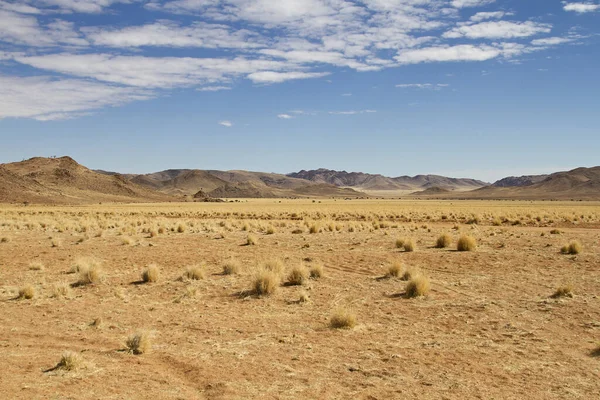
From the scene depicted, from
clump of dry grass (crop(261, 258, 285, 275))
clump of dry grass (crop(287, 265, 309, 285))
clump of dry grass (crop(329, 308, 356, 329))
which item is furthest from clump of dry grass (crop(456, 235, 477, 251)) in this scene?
clump of dry grass (crop(329, 308, 356, 329))

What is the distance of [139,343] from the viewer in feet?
31.1

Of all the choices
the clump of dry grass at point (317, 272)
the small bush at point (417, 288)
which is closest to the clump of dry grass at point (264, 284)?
the clump of dry grass at point (317, 272)

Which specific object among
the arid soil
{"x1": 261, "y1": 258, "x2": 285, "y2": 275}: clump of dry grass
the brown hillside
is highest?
the brown hillside

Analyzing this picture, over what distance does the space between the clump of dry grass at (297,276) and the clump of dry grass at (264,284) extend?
1118 mm

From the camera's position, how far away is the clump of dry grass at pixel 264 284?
14281 mm

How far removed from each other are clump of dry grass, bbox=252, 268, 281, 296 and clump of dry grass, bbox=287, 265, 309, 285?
1.12m

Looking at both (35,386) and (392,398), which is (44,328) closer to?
(35,386)

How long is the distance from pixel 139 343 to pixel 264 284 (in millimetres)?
5184

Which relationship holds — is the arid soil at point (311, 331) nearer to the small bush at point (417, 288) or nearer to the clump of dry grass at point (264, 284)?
the small bush at point (417, 288)

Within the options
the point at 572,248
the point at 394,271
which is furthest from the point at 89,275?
the point at 572,248

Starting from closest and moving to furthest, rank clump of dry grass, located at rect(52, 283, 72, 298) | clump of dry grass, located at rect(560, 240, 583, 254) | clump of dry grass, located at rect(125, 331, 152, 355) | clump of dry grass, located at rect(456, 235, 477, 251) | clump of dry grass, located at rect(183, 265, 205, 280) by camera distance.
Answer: clump of dry grass, located at rect(125, 331, 152, 355)
clump of dry grass, located at rect(52, 283, 72, 298)
clump of dry grass, located at rect(183, 265, 205, 280)
clump of dry grass, located at rect(560, 240, 583, 254)
clump of dry grass, located at rect(456, 235, 477, 251)

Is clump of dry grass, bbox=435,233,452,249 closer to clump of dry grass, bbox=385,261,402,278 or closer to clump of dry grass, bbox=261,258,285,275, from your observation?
clump of dry grass, bbox=385,261,402,278

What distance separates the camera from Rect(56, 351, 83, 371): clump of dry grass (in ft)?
27.7

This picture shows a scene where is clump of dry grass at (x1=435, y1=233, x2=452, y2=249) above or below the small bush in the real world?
above
